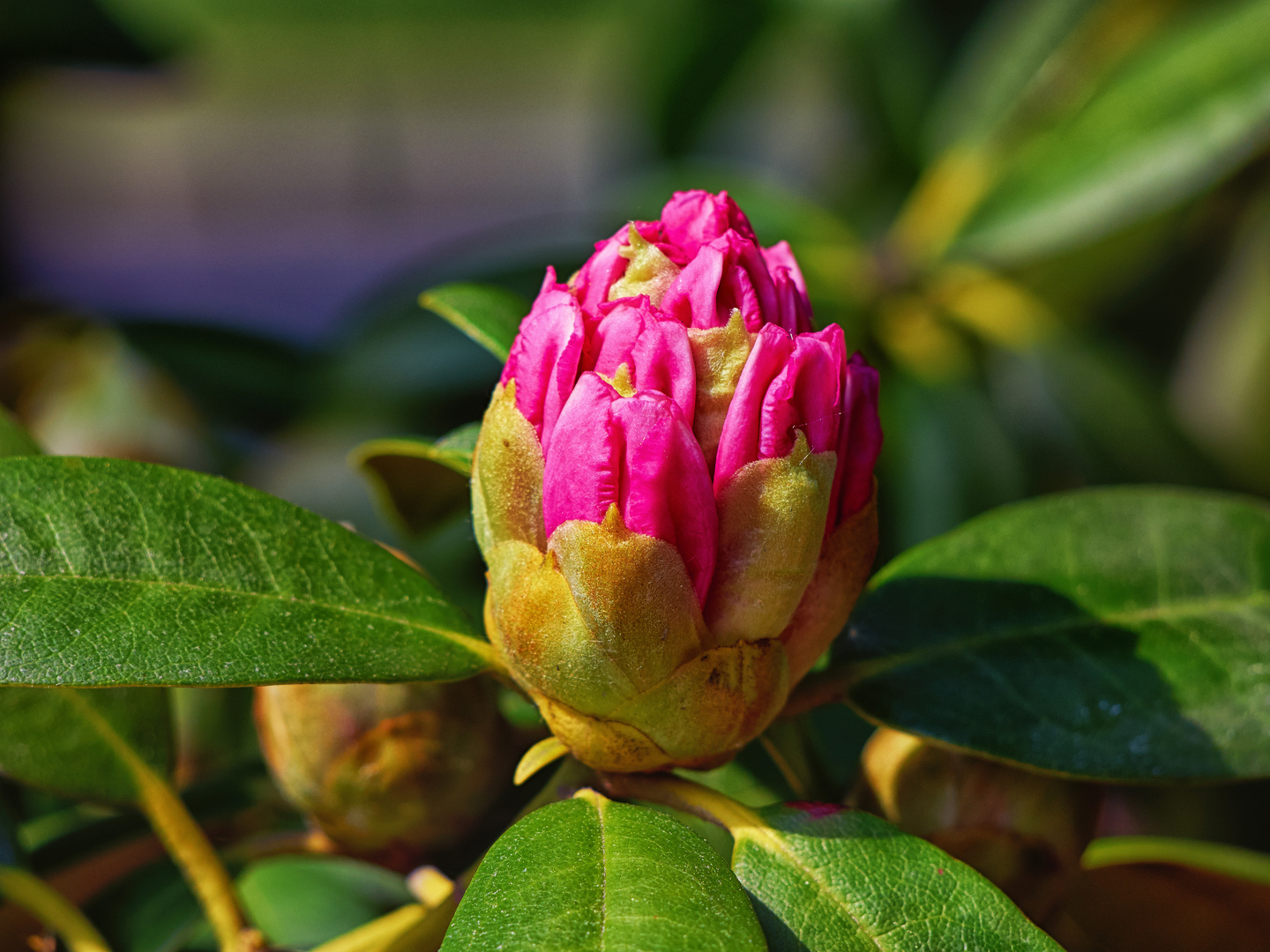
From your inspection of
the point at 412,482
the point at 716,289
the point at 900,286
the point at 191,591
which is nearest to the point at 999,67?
the point at 900,286

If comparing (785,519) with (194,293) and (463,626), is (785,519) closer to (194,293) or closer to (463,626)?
(463,626)

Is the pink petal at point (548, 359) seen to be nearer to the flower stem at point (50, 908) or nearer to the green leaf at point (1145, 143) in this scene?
the flower stem at point (50, 908)

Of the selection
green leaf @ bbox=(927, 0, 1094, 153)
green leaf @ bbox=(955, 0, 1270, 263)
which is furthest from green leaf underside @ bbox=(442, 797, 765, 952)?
green leaf @ bbox=(927, 0, 1094, 153)

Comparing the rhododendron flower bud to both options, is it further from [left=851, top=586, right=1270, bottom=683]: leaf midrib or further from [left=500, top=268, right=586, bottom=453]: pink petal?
[left=851, top=586, right=1270, bottom=683]: leaf midrib

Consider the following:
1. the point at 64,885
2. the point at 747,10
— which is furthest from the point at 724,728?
the point at 747,10

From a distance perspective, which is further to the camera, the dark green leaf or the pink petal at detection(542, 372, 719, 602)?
the dark green leaf

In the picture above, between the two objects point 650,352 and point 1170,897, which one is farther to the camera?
point 1170,897

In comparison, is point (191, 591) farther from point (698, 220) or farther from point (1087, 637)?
point (1087, 637)

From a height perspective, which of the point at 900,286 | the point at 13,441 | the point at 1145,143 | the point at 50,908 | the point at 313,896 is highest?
the point at 1145,143

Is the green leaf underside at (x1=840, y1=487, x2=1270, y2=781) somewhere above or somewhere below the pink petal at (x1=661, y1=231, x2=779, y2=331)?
below
